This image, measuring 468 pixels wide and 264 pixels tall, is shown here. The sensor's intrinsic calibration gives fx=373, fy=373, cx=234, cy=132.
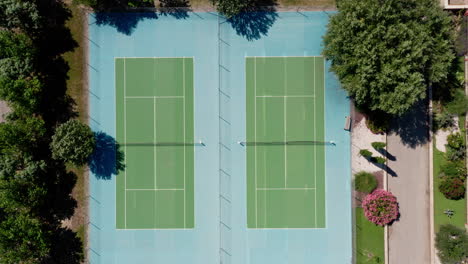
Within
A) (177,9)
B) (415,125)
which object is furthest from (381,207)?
(177,9)

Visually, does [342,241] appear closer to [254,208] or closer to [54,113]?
[254,208]

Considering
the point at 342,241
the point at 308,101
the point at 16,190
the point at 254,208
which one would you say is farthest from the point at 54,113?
the point at 342,241

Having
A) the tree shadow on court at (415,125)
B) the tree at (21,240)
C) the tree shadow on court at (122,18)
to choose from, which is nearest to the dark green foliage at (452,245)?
the tree shadow on court at (415,125)

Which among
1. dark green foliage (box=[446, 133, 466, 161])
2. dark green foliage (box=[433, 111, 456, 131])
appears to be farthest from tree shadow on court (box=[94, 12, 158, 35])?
dark green foliage (box=[446, 133, 466, 161])

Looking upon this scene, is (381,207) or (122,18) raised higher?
(122,18)

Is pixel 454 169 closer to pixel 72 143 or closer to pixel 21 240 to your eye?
pixel 72 143
